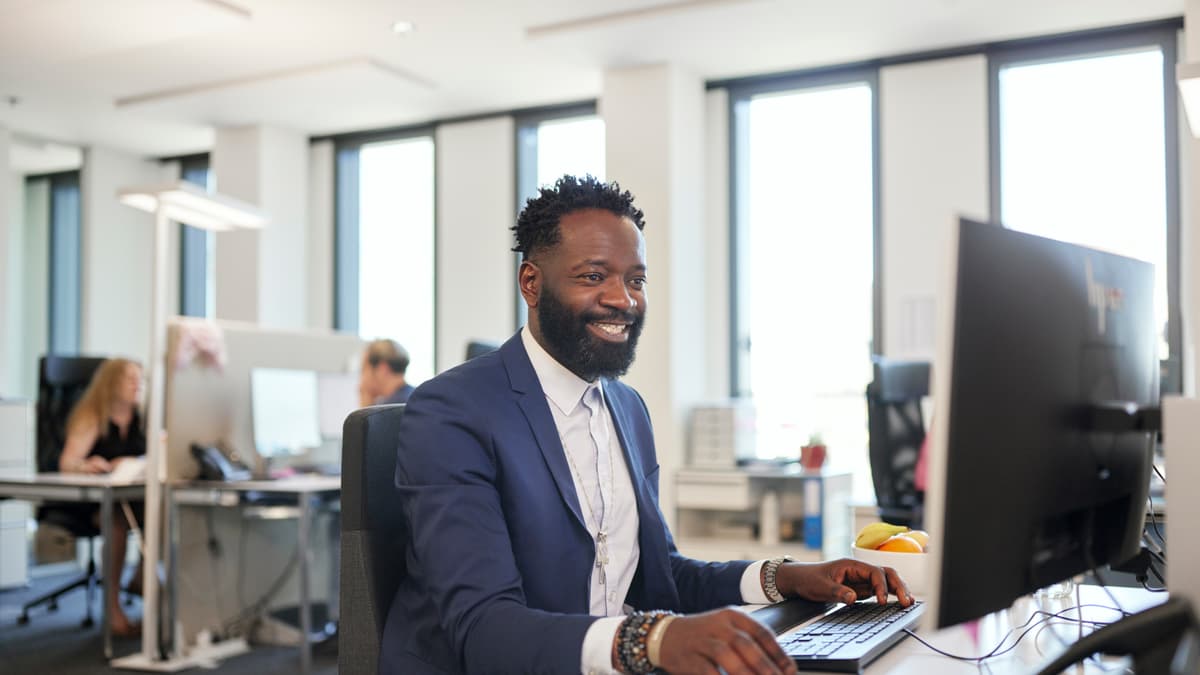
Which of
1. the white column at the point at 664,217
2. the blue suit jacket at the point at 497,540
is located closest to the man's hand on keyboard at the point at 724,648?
the blue suit jacket at the point at 497,540

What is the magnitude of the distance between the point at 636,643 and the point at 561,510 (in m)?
0.37

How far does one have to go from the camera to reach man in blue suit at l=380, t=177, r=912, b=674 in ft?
3.71

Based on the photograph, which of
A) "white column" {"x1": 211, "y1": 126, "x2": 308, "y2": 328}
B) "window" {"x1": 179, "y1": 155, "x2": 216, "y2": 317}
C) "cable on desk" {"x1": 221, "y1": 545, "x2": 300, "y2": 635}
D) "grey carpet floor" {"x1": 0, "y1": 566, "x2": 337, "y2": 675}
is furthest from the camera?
"window" {"x1": 179, "y1": 155, "x2": 216, "y2": 317}

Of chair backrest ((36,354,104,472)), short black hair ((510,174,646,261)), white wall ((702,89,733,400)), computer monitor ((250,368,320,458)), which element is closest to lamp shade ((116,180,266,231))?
computer monitor ((250,368,320,458))

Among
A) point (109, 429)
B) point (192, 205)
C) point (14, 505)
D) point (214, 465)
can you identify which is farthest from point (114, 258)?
point (214, 465)

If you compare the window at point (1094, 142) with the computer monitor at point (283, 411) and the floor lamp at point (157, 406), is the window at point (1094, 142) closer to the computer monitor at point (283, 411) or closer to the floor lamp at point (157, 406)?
the computer monitor at point (283, 411)

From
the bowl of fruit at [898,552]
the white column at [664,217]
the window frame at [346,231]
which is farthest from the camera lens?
the window frame at [346,231]

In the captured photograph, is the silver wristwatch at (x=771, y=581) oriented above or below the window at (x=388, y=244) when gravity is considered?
below

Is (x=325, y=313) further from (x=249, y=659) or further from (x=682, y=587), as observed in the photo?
(x=682, y=587)

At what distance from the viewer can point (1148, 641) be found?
905mm

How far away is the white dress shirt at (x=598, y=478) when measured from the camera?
4.88ft

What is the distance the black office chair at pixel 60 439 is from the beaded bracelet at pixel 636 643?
15.2 feet

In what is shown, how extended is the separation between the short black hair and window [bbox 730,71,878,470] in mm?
4281

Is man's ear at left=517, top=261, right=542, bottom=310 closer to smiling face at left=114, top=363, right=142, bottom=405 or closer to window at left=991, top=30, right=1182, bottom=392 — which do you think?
smiling face at left=114, top=363, right=142, bottom=405
